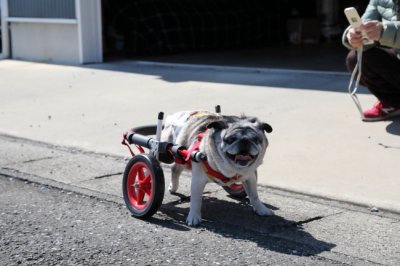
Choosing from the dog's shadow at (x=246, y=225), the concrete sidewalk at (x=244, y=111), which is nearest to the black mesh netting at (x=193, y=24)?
the concrete sidewalk at (x=244, y=111)

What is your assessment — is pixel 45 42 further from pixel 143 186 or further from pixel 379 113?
pixel 143 186

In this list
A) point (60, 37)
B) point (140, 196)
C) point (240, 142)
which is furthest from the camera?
point (60, 37)

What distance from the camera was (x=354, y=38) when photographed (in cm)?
669

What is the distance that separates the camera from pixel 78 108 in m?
9.17

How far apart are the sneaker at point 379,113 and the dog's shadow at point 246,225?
2.63 metres

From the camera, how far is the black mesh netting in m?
14.1

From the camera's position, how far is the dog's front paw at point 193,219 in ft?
15.9

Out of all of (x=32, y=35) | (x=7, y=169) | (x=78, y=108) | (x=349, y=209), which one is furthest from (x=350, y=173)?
(x=32, y=35)

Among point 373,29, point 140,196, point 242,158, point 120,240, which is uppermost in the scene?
point 373,29

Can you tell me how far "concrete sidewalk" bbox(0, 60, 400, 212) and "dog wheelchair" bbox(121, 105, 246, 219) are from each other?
3.50 feet

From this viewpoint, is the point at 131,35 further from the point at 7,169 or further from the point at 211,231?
the point at 211,231

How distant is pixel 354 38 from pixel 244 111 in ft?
6.76

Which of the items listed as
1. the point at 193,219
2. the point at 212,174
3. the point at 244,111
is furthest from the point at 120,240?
the point at 244,111

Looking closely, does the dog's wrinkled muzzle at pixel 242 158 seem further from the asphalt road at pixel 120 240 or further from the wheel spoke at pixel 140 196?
the wheel spoke at pixel 140 196
